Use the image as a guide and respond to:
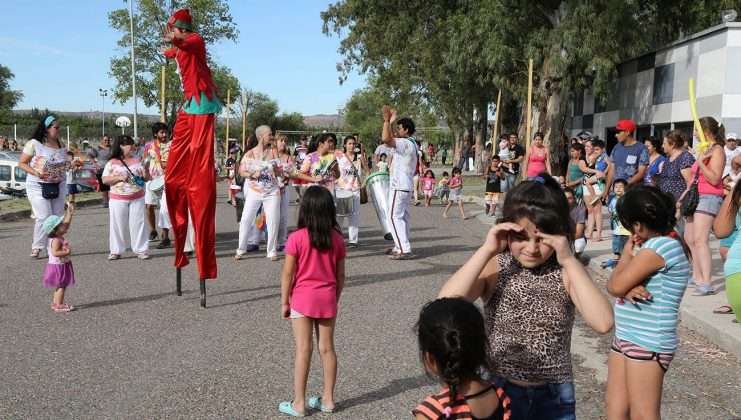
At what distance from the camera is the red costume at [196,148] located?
22.6 feet

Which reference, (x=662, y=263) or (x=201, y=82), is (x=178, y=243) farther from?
(x=662, y=263)

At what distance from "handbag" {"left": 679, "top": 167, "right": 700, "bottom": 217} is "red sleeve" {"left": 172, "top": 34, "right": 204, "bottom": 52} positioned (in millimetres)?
5028

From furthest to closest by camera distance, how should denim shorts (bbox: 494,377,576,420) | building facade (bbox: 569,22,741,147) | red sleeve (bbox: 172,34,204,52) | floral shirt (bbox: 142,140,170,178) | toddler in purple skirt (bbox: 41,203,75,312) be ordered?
building facade (bbox: 569,22,741,147)
floral shirt (bbox: 142,140,170,178)
toddler in purple skirt (bbox: 41,203,75,312)
red sleeve (bbox: 172,34,204,52)
denim shorts (bbox: 494,377,576,420)

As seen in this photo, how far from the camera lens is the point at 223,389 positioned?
4.70 m

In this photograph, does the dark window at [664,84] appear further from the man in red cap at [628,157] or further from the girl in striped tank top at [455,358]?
the girl in striped tank top at [455,358]

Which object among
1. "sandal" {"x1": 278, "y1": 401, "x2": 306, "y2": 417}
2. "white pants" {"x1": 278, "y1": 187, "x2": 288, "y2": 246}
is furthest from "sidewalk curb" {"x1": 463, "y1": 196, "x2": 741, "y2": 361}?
"white pants" {"x1": 278, "y1": 187, "x2": 288, "y2": 246}

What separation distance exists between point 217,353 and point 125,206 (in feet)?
17.5

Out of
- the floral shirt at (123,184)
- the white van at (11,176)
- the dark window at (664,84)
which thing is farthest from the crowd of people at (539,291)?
the dark window at (664,84)

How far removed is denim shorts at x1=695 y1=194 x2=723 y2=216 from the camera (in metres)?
7.36

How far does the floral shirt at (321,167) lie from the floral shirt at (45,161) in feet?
11.2

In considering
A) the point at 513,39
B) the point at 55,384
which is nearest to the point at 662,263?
the point at 55,384

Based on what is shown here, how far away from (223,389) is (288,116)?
104147mm

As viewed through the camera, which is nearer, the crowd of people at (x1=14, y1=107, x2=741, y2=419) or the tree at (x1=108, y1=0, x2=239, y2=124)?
the crowd of people at (x1=14, y1=107, x2=741, y2=419)

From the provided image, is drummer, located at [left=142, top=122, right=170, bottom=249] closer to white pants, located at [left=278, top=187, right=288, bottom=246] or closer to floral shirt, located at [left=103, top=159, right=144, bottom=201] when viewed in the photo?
Answer: floral shirt, located at [left=103, top=159, right=144, bottom=201]
